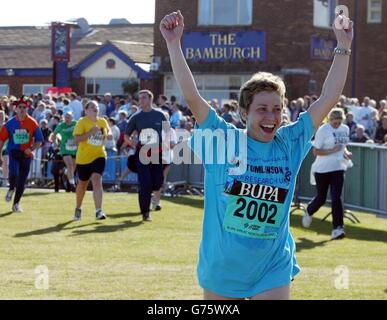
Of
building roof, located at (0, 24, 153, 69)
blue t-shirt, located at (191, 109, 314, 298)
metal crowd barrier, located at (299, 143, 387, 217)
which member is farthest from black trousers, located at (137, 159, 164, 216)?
building roof, located at (0, 24, 153, 69)

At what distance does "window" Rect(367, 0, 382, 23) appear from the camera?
1694 inches

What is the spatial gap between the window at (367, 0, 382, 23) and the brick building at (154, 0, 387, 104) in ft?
9.01

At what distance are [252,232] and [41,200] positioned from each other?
54.1 ft

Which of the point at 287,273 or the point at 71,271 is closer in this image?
the point at 287,273

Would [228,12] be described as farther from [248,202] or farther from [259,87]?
[248,202]

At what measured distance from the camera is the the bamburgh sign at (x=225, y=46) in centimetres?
3809

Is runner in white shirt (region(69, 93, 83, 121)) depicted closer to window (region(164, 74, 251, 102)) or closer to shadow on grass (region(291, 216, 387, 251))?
window (region(164, 74, 251, 102))

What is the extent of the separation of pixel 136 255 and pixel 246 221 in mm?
7511

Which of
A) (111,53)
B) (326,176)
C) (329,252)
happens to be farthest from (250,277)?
(111,53)

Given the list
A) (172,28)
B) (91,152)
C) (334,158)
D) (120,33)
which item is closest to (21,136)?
(91,152)
